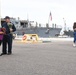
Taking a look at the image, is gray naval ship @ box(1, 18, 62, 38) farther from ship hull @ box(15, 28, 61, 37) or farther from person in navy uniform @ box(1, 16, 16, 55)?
person in navy uniform @ box(1, 16, 16, 55)

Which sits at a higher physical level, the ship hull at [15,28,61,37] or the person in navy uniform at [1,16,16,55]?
the person in navy uniform at [1,16,16,55]

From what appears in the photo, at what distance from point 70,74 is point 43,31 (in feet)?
219

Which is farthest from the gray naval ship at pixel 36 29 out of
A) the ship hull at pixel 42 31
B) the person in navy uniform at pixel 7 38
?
the person in navy uniform at pixel 7 38

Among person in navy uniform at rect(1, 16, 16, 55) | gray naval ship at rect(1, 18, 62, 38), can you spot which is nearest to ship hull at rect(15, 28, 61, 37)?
gray naval ship at rect(1, 18, 62, 38)

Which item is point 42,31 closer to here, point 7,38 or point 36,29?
point 36,29

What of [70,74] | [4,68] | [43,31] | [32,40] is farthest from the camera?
[43,31]

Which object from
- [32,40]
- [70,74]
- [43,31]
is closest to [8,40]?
[70,74]

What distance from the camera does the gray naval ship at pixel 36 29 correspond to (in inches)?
2913

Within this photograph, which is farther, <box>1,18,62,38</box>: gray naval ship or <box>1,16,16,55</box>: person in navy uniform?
<box>1,18,62,38</box>: gray naval ship

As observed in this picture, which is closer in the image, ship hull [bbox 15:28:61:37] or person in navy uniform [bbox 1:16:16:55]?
person in navy uniform [bbox 1:16:16:55]

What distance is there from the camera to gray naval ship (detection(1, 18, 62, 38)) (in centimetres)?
7400

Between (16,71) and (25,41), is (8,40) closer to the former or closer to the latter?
(16,71)

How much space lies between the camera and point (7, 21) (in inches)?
632

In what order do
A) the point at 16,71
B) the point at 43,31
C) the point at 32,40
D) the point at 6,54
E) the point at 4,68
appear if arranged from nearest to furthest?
the point at 16,71 → the point at 4,68 → the point at 6,54 → the point at 32,40 → the point at 43,31
